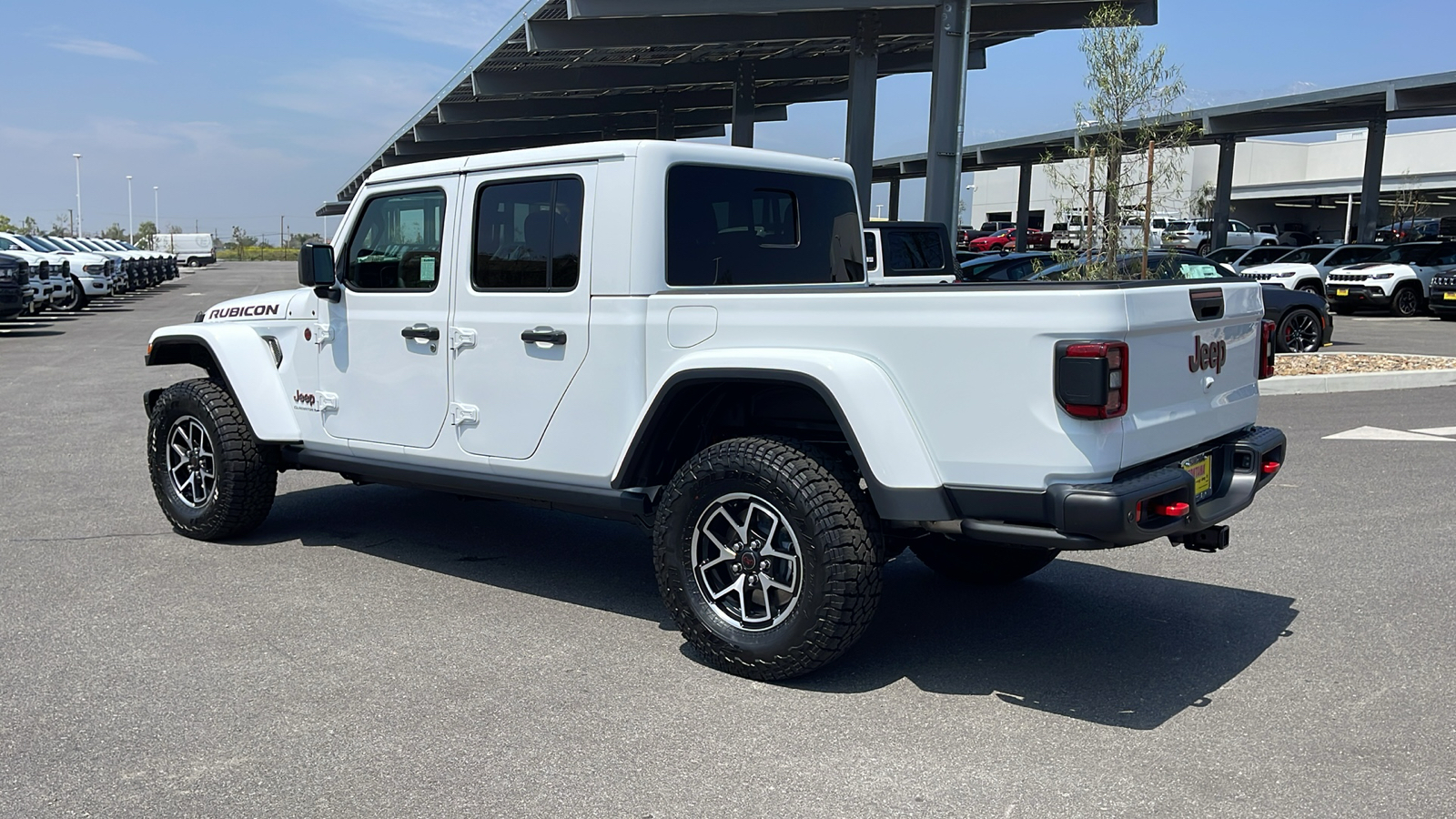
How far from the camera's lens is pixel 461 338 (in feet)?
18.0

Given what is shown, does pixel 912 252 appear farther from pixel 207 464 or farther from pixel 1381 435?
pixel 207 464

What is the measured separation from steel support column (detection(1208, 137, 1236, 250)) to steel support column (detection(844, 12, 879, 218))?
792 inches

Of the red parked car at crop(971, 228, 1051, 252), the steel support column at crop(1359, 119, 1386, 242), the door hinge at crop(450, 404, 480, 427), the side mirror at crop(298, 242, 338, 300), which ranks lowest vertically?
the door hinge at crop(450, 404, 480, 427)

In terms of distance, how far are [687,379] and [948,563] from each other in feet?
6.31

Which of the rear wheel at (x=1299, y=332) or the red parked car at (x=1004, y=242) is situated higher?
the red parked car at (x=1004, y=242)

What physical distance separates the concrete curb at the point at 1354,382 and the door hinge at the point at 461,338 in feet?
31.9

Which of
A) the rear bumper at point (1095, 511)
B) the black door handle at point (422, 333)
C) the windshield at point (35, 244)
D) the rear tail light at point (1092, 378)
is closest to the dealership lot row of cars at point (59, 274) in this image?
the windshield at point (35, 244)

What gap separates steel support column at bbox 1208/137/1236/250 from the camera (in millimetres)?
44656

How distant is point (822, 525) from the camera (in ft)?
14.1

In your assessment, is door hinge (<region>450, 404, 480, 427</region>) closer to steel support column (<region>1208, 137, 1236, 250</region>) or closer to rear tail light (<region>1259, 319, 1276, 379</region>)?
rear tail light (<region>1259, 319, 1276, 379</region>)

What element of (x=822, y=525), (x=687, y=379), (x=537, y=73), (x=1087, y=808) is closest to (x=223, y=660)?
(x=687, y=379)

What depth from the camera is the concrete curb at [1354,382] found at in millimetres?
12906

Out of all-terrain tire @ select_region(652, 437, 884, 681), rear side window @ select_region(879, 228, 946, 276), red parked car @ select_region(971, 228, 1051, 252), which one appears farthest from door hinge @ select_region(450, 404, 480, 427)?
red parked car @ select_region(971, 228, 1051, 252)

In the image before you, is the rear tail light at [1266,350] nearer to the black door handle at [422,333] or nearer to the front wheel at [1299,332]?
the black door handle at [422,333]
